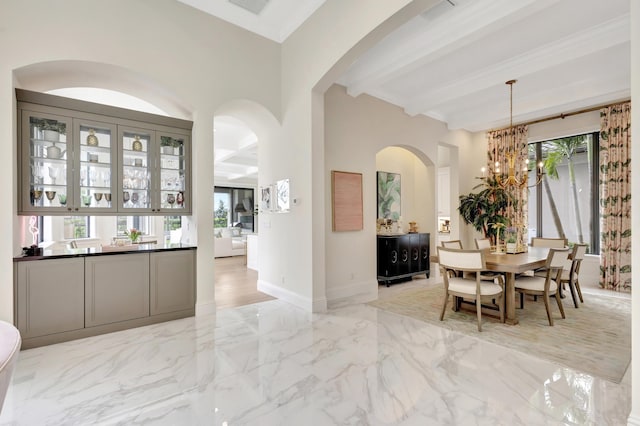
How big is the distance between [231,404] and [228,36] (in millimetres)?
4245

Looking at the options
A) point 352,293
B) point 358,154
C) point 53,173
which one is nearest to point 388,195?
point 358,154

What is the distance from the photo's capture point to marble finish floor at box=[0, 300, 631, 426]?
196 centimetres

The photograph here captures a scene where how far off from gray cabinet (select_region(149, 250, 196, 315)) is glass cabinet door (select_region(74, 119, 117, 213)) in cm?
85

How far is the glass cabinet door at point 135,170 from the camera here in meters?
3.67

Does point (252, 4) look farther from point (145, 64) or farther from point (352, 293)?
point (352, 293)

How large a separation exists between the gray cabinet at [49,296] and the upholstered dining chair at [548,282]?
16.4ft

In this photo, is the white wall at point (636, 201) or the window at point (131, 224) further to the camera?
the window at point (131, 224)

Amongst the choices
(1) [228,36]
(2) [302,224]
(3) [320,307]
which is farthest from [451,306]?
(1) [228,36]

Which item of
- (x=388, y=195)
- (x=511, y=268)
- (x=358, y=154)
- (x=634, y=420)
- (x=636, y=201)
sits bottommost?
(x=634, y=420)

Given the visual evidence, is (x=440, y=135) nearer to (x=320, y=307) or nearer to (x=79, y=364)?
(x=320, y=307)

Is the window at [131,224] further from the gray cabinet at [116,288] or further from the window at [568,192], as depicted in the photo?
the window at [568,192]

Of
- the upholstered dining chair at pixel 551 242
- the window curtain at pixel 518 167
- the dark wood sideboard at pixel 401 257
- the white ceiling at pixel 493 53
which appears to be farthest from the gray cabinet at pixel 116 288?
the window curtain at pixel 518 167

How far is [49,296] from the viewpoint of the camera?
3084 millimetres

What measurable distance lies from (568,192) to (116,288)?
801 centimetres
